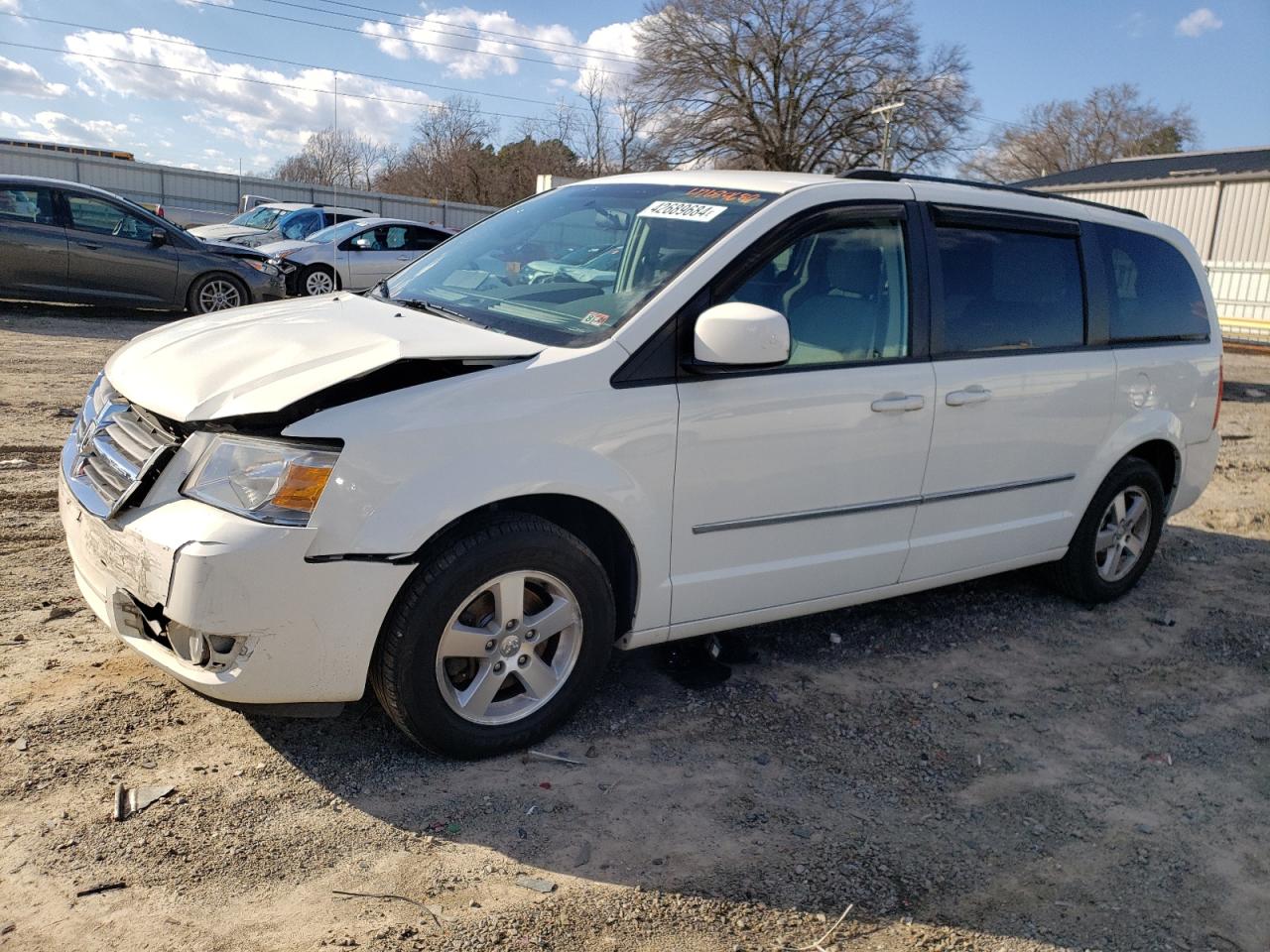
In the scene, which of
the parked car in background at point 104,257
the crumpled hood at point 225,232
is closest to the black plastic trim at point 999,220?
the parked car in background at point 104,257

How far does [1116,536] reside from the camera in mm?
5461

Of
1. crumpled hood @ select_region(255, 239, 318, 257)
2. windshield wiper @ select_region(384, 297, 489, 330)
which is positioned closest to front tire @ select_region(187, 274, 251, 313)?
crumpled hood @ select_region(255, 239, 318, 257)

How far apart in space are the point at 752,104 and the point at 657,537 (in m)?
42.1

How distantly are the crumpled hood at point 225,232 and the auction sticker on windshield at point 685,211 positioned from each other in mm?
17215

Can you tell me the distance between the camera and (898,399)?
411 cm

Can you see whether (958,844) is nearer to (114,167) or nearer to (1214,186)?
(1214,186)

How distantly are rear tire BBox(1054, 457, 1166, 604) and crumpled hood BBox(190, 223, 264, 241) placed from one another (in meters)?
17.5

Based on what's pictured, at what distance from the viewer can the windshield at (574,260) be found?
371 cm

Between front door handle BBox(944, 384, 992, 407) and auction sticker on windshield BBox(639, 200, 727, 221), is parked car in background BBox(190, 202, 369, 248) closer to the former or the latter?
auction sticker on windshield BBox(639, 200, 727, 221)

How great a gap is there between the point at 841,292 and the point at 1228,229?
30259 mm

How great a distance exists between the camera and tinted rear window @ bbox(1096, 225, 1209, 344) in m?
5.15

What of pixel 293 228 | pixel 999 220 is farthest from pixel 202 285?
pixel 999 220

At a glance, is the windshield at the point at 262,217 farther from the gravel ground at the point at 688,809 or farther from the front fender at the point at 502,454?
the front fender at the point at 502,454

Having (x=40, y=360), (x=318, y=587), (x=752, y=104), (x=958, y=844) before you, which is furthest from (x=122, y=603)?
(x=752, y=104)
